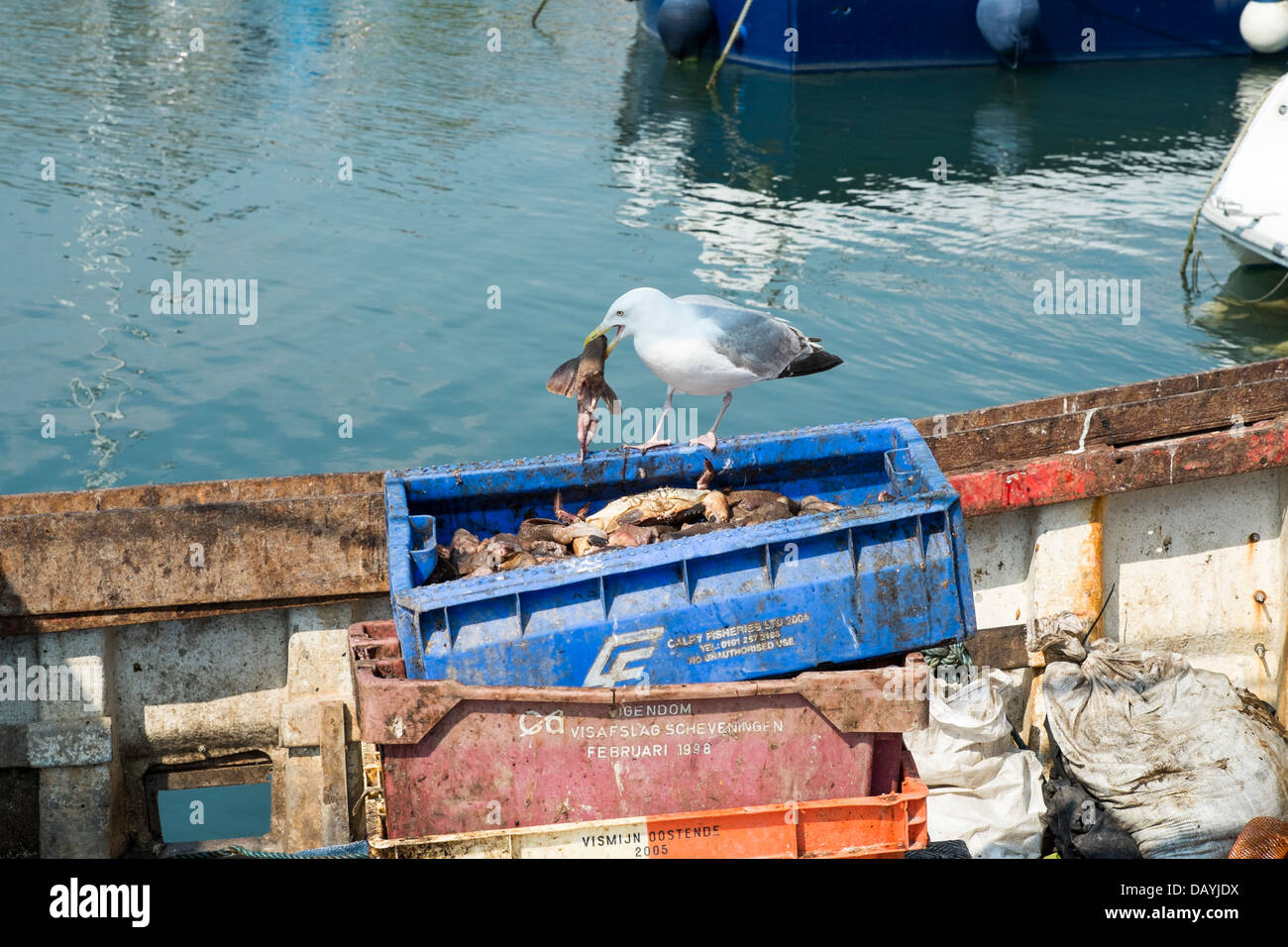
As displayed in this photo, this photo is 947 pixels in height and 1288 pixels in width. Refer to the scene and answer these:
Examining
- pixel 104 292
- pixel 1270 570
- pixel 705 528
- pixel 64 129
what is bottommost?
pixel 1270 570

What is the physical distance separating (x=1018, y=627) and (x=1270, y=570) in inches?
61.3

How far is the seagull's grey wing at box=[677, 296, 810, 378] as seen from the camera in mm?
5699

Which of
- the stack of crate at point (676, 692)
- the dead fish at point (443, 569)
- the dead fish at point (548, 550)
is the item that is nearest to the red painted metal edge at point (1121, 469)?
the stack of crate at point (676, 692)

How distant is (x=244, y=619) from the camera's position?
576cm

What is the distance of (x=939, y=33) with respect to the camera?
29.9 m

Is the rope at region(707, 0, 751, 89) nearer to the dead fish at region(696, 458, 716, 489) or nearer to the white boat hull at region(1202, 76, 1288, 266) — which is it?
the white boat hull at region(1202, 76, 1288, 266)

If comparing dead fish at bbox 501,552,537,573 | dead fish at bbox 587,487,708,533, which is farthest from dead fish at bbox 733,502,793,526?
dead fish at bbox 501,552,537,573

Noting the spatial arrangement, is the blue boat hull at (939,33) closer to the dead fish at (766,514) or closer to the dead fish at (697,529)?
the dead fish at (766,514)

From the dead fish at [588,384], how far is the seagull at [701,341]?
73 mm

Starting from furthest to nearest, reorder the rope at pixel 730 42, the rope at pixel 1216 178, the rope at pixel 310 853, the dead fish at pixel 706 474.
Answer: the rope at pixel 730 42
the rope at pixel 1216 178
the dead fish at pixel 706 474
the rope at pixel 310 853

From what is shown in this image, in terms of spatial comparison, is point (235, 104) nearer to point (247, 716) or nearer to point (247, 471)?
point (247, 471)

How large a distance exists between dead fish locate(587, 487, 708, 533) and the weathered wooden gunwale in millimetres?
1052

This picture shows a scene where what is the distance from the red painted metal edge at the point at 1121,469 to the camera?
6098 mm

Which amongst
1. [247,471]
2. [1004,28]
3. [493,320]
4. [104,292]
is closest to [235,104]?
[104,292]
